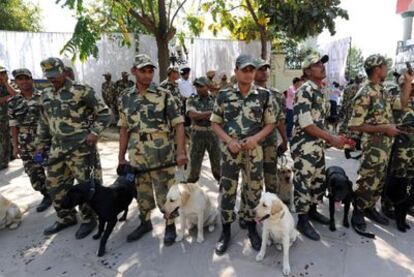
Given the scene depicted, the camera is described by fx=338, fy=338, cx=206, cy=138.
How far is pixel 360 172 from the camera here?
12.9ft

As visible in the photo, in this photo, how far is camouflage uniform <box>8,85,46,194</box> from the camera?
476 cm

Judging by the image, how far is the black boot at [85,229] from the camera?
3.93 metres

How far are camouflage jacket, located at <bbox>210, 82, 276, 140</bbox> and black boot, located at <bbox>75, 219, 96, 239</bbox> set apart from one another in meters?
2.05

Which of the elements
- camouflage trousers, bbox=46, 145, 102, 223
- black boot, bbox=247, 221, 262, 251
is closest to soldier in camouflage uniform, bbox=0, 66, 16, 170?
camouflage trousers, bbox=46, 145, 102, 223

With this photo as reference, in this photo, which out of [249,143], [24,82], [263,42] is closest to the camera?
[249,143]

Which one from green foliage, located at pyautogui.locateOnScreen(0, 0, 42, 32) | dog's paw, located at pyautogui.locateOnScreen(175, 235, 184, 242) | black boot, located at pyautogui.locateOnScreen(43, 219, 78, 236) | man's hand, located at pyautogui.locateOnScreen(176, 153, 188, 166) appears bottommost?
black boot, located at pyautogui.locateOnScreen(43, 219, 78, 236)

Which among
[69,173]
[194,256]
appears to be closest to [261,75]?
[194,256]

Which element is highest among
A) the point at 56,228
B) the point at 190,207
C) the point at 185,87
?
the point at 185,87

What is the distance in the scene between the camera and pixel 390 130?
141 inches

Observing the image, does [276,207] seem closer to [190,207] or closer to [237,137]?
[237,137]

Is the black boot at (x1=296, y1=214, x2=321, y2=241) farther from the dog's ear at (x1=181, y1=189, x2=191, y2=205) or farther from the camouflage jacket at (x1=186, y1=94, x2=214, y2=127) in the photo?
the camouflage jacket at (x1=186, y1=94, x2=214, y2=127)

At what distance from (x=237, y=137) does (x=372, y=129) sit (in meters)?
1.52

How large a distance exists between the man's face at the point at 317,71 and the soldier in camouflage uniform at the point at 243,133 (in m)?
0.56

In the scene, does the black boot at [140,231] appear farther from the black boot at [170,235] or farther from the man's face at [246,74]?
the man's face at [246,74]
